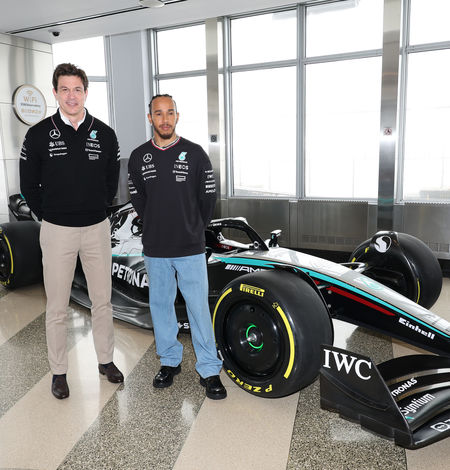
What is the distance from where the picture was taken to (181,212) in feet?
8.48

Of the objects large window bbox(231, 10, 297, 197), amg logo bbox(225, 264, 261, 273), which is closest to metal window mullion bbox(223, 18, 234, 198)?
large window bbox(231, 10, 297, 197)

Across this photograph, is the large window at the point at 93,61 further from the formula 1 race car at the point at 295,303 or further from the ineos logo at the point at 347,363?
the ineos logo at the point at 347,363

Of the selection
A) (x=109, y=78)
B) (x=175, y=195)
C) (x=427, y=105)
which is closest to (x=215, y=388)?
(x=175, y=195)

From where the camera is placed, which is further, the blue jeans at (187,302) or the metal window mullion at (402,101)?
the metal window mullion at (402,101)

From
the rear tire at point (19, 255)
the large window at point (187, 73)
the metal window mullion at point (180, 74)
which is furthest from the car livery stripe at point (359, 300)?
the metal window mullion at point (180, 74)

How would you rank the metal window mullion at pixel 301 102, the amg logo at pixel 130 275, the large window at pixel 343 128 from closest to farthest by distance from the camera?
the amg logo at pixel 130 275, the large window at pixel 343 128, the metal window mullion at pixel 301 102

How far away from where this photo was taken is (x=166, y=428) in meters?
2.45

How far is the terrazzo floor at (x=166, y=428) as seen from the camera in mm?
2180

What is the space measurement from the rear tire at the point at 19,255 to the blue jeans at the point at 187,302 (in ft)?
8.40

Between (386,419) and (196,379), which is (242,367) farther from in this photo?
(386,419)

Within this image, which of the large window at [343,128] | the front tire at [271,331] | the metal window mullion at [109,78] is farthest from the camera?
the metal window mullion at [109,78]

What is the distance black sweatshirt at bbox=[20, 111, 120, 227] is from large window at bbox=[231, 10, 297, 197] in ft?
17.8

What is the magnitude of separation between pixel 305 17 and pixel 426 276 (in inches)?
206

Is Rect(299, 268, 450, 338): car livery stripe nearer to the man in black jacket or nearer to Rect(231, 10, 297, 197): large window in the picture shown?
the man in black jacket
